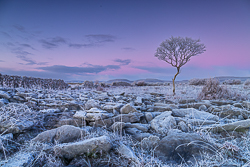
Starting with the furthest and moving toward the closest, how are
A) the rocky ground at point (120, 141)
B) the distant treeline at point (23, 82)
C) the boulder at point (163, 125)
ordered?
the distant treeline at point (23, 82), the boulder at point (163, 125), the rocky ground at point (120, 141)

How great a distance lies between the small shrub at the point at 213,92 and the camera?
681cm

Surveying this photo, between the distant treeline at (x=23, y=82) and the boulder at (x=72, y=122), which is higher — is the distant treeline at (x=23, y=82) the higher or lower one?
the higher one

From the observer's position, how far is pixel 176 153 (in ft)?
7.07

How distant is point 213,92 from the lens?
7.23 meters

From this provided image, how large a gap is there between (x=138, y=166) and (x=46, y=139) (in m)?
1.86

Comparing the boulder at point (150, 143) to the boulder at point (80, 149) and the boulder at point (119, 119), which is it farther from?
the boulder at point (119, 119)

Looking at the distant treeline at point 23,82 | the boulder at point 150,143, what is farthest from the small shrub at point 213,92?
the distant treeline at point 23,82

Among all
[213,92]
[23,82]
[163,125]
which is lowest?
[163,125]

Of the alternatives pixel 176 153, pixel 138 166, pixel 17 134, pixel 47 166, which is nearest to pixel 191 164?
pixel 176 153

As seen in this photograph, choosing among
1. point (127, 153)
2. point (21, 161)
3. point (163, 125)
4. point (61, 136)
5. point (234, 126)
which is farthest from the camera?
point (163, 125)

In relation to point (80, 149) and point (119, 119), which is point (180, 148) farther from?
point (119, 119)

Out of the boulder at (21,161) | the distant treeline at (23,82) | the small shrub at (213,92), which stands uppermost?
the distant treeline at (23,82)

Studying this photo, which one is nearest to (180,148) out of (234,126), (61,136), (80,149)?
(80,149)

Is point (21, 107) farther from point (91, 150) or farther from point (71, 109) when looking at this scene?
point (91, 150)
